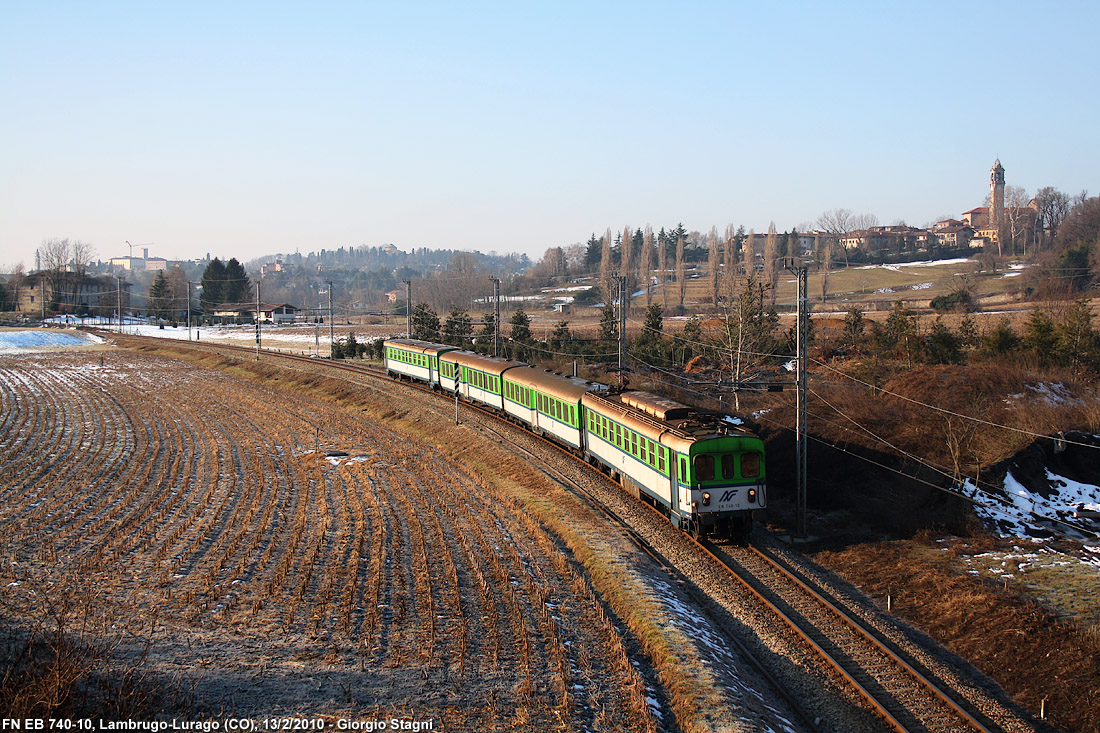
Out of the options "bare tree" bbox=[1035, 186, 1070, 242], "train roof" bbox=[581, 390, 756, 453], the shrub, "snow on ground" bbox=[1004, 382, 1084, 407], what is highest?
"bare tree" bbox=[1035, 186, 1070, 242]

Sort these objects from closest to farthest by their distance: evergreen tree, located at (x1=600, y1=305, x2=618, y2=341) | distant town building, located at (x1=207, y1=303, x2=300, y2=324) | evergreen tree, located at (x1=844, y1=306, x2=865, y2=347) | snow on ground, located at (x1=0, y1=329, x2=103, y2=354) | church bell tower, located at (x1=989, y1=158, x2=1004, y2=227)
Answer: evergreen tree, located at (x1=844, y1=306, x2=865, y2=347), evergreen tree, located at (x1=600, y1=305, x2=618, y2=341), snow on ground, located at (x1=0, y1=329, x2=103, y2=354), distant town building, located at (x1=207, y1=303, x2=300, y2=324), church bell tower, located at (x1=989, y1=158, x2=1004, y2=227)

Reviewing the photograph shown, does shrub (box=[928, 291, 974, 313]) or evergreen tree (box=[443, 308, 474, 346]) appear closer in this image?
evergreen tree (box=[443, 308, 474, 346])

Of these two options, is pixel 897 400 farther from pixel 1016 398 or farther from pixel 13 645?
pixel 13 645

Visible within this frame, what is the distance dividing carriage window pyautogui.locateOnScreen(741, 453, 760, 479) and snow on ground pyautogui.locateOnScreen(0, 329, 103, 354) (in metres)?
89.7

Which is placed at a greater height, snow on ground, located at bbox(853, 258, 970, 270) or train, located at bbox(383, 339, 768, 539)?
snow on ground, located at bbox(853, 258, 970, 270)

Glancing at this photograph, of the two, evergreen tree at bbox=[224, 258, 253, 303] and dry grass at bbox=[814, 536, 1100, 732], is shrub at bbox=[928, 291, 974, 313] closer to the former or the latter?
dry grass at bbox=[814, 536, 1100, 732]

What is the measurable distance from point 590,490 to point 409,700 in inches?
549

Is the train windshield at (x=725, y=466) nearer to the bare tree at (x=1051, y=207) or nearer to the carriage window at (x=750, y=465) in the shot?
the carriage window at (x=750, y=465)

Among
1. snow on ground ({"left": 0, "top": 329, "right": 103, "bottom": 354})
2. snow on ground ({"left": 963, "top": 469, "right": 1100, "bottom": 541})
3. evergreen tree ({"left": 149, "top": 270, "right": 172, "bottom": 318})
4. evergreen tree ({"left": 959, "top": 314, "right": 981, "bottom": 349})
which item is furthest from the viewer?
evergreen tree ({"left": 149, "top": 270, "right": 172, "bottom": 318})

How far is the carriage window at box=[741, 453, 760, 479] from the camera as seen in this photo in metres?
19.8

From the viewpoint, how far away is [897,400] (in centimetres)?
3198

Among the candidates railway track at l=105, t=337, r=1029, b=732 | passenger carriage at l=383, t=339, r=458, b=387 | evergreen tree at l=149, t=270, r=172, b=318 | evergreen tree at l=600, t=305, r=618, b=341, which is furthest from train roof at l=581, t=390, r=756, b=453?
evergreen tree at l=149, t=270, r=172, b=318

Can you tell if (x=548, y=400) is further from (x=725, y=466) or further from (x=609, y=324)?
(x=609, y=324)

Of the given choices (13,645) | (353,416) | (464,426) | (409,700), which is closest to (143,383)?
(353,416)
